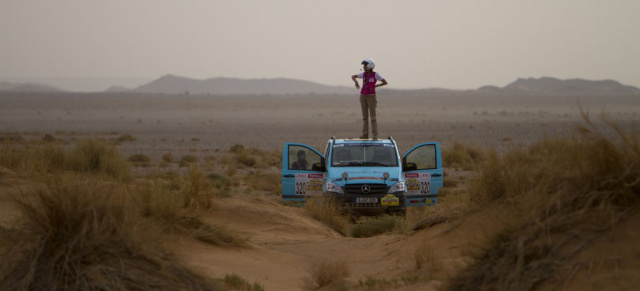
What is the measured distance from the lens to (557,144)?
1005 centimetres

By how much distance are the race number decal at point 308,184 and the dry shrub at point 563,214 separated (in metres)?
8.54

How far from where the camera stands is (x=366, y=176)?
15.4 m

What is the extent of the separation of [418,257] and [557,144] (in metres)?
2.56

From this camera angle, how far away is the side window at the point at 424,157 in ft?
52.1

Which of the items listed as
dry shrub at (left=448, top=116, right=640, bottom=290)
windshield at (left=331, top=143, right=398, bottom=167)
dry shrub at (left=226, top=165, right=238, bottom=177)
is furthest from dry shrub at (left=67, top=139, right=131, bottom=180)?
dry shrub at (left=448, top=116, right=640, bottom=290)

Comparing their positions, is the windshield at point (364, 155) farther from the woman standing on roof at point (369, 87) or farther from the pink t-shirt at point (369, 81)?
the pink t-shirt at point (369, 81)

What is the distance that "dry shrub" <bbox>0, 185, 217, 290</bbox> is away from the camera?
281 inches

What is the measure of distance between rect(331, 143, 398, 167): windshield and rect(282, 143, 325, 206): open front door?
0.46 metres

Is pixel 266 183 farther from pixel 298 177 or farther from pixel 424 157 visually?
pixel 424 157

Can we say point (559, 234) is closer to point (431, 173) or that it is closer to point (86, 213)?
point (86, 213)

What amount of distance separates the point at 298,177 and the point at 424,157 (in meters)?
2.98

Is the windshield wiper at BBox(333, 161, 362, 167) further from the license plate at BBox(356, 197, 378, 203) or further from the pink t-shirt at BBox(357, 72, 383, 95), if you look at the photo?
the pink t-shirt at BBox(357, 72, 383, 95)

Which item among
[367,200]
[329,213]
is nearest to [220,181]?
[329,213]

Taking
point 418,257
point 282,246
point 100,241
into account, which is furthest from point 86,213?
point 282,246
